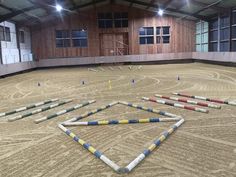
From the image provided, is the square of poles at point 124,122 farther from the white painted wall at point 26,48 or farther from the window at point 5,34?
the white painted wall at point 26,48

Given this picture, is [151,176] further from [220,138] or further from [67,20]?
[67,20]

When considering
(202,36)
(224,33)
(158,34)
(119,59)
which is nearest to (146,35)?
(158,34)

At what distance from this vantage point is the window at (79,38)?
20.7 metres

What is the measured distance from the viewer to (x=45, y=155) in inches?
123

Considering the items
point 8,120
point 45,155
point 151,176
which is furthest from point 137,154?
point 8,120

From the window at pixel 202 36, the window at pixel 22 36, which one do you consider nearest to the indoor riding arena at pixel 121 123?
the window at pixel 22 36

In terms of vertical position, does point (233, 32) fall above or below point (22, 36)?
below

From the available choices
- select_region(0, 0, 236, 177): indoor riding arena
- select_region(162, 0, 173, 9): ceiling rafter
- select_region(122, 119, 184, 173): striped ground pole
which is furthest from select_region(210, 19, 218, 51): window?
select_region(122, 119, 184, 173): striped ground pole

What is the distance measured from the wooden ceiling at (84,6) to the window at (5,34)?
2.81ft

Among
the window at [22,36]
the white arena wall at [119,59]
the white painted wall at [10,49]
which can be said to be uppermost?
the window at [22,36]

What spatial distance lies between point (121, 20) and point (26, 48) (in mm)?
8550

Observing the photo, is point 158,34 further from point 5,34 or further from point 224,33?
point 5,34

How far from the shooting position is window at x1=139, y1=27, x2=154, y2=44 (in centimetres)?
2088

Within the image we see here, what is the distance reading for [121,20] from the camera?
20.7 metres
